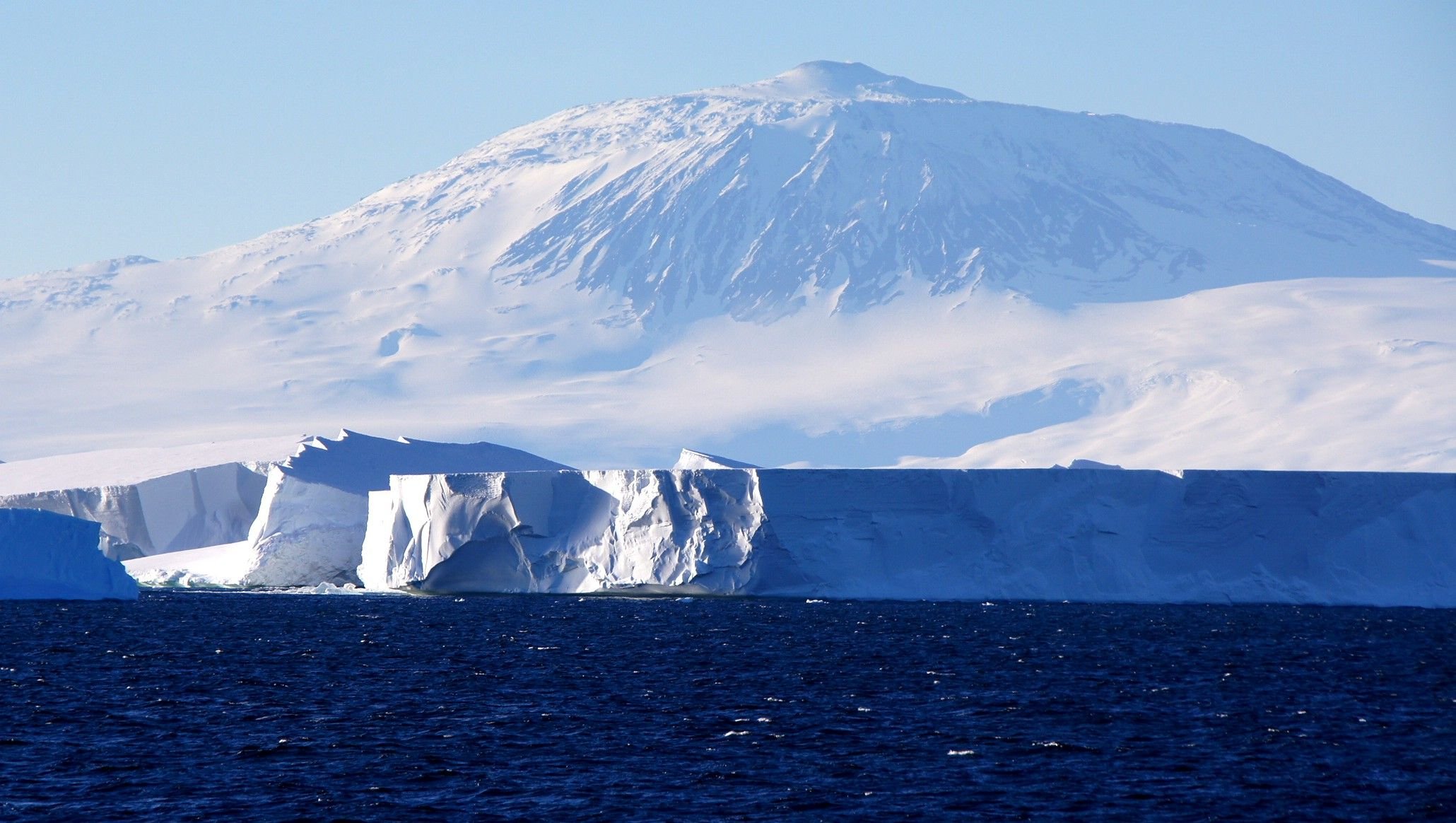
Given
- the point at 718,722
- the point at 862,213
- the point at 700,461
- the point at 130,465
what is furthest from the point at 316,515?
the point at 862,213

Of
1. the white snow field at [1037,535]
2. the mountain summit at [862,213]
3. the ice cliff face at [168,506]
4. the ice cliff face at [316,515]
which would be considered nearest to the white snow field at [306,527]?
the ice cliff face at [316,515]

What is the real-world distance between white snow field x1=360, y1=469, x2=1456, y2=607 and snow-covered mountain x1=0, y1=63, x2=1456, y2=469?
47.0 m

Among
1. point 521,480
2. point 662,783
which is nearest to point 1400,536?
point 521,480

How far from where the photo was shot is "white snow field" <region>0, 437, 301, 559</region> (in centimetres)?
4859

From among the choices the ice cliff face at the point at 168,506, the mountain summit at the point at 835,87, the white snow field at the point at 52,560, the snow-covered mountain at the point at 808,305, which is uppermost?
the mountain summit at the point at 835,87

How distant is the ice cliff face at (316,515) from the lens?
42.6 metres

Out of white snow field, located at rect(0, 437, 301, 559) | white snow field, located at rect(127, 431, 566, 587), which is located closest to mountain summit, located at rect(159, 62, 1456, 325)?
white snow field, located at rect(0, 437, 301, 559)

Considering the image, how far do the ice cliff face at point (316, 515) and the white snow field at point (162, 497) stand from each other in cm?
478

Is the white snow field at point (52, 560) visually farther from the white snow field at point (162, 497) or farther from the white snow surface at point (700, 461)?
the white snow surface at point (700, 461)

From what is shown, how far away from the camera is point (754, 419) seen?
3875 inches

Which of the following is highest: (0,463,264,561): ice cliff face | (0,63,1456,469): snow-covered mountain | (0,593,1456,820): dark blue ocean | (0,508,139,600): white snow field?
(0,63,1456,469): snow-covered mountain

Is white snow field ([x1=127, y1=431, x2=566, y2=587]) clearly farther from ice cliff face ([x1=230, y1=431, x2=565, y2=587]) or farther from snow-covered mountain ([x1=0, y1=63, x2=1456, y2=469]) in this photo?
snow-covered mountain ([x1=0, y1=63, x2=1456, y2=469])

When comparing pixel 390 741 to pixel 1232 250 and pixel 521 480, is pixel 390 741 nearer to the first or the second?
pixel 521 480

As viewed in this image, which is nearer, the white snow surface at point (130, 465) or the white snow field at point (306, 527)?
the white snow field at point (306, 527)
